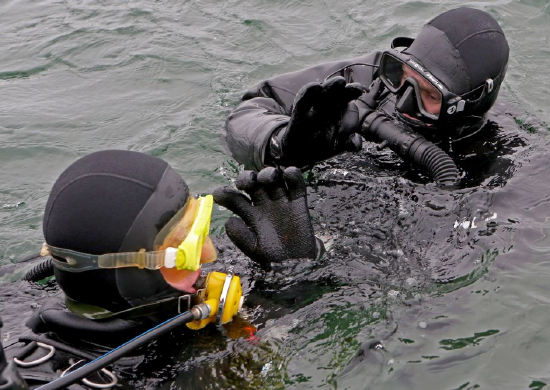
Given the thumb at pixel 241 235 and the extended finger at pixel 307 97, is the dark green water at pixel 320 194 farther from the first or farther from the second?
the extended finger at pixel 307 97

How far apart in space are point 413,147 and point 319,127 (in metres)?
0.57

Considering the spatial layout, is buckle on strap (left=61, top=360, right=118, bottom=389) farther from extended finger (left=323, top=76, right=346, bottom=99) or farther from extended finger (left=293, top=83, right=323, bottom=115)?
extended finger (left=323, top=76, right=346, bottom=99)

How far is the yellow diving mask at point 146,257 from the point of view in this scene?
245 centimetres

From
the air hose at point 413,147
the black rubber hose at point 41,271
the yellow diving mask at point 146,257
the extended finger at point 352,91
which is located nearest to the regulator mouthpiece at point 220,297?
the yellow diving mask at point 146,257

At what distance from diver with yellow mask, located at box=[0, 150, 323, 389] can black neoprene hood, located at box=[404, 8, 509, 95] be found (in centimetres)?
194

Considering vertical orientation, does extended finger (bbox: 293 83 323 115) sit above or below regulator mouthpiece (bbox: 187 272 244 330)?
above

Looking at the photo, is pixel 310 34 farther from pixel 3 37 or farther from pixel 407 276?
pixel 407 276

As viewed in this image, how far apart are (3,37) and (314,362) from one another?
5.63m

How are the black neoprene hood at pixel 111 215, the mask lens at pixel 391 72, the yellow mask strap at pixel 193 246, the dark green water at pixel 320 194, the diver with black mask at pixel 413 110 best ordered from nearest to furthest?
the black neoprene hood at pixel 111 215, the yellow mask strap at pixel 193 246, the dark green water at pixel 320 194, the diver with black mask at pixel 413 110, the mask lens at pixel 391 72

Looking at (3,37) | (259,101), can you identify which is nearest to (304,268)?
(259,101)

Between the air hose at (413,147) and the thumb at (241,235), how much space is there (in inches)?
46.9

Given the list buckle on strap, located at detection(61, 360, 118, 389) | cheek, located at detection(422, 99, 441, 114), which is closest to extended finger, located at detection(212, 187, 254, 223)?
buckle on strap, located at detection(61, 360, 118, 389)

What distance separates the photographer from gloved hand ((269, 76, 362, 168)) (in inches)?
140

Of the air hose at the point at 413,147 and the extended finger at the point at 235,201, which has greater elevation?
the extended finger at the point at 235,201
